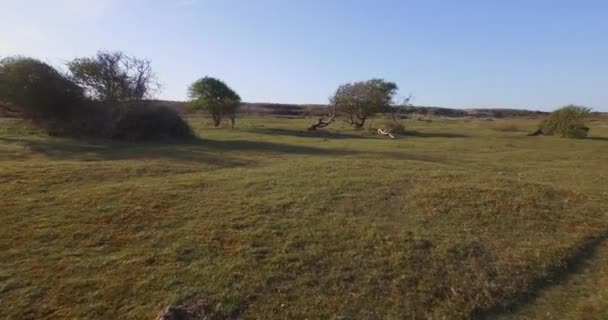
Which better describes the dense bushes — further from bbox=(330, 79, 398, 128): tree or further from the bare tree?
bbox=(330, 79, 398, 128): tree

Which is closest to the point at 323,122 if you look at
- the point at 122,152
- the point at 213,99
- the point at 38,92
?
the point at 213,99

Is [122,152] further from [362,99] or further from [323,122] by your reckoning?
[362,99]

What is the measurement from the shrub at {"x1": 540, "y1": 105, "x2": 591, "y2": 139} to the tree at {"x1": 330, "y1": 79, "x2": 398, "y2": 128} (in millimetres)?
14860

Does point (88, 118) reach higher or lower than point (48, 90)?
lower

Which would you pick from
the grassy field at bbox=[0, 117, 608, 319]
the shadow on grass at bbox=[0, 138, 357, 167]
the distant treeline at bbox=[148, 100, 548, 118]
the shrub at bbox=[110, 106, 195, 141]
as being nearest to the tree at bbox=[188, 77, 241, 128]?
the shrub at bbox=[110, 106, 195, 141]

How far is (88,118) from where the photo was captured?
23.9 m

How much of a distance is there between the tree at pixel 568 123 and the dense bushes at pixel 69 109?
28.9 meters

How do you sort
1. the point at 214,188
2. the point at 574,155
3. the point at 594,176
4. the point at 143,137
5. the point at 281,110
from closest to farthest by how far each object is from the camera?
the point at 214,188, the point at 594,176, the point at 574,155, the point at 143,137, the point at 281,110

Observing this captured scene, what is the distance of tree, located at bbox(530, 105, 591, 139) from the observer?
106 feet

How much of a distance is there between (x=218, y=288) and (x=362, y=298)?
174 cm

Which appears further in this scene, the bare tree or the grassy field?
the bare tree

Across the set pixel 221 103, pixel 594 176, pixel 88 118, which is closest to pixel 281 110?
pixel 221 103

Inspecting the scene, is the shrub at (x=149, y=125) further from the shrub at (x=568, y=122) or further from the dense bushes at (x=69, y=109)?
the shrub at (x=568, y=122)

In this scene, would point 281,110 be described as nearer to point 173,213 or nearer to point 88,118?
point 88,118
